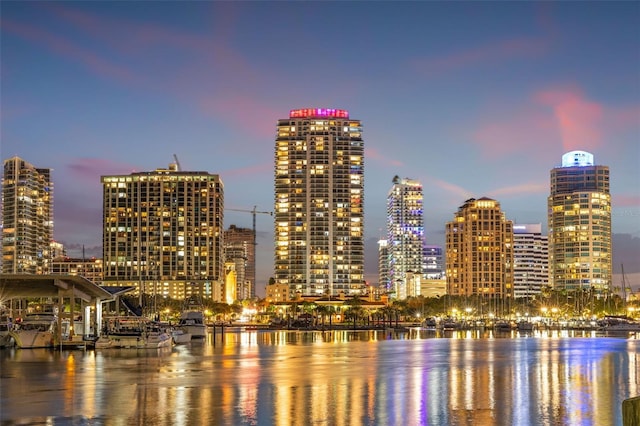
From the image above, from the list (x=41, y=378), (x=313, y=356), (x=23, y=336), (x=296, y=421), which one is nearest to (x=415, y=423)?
(x=296, y=421)

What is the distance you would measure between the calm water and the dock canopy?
977cm

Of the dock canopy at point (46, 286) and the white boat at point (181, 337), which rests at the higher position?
the dock canopy at point (46, 286)

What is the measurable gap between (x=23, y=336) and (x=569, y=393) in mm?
62459

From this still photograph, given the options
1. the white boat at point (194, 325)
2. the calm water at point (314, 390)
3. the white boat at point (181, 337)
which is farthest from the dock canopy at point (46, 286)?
the white boat at point (194, 325)

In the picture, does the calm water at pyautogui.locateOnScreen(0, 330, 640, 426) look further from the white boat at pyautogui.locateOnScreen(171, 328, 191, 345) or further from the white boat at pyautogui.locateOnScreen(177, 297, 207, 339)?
the white boat at pyautogui.locateOnScreen(177, 297, 207, 339)

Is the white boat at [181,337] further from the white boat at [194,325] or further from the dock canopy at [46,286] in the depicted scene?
the dock canopy at [46,286]

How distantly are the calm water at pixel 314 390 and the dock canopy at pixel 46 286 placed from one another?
32.1 ft

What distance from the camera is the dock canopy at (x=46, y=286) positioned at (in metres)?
82.4

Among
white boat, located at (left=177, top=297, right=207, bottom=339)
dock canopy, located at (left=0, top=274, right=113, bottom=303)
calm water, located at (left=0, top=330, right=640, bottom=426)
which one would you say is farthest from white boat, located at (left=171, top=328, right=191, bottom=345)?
calm water, located at (left=0, top=330, right=640, bottom=426)

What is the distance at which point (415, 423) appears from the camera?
112 feet

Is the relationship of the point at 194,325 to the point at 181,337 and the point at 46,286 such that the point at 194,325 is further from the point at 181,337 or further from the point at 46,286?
the point at 46,286

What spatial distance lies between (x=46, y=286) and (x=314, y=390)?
52116mm

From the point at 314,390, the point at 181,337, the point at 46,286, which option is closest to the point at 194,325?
the point at 181,337

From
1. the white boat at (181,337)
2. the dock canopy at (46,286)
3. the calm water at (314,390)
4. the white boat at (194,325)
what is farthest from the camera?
the white boat at (194,325)
